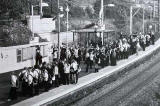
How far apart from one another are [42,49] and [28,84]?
44.9 ft

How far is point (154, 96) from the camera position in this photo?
2758cm

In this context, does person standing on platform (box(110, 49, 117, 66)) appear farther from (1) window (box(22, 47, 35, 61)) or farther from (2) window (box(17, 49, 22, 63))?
(2) window (box(17, 49, 22, 63))

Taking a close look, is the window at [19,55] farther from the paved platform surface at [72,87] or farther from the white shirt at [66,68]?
the white shirt at [66,68]

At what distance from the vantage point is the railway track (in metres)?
25.1

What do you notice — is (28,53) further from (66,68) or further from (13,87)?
(13,87)

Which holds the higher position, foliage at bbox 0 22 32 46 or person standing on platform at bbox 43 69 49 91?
foliage at bbox 0 22 32 46

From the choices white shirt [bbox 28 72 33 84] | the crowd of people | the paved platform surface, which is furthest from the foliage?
white shirt [bbox 28 72 33 84]

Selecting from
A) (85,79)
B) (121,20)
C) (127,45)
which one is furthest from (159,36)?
(85,79)

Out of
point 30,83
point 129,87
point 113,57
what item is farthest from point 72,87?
point 113,57

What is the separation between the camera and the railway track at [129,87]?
25.1 m

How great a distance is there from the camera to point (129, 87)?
30.4 meters

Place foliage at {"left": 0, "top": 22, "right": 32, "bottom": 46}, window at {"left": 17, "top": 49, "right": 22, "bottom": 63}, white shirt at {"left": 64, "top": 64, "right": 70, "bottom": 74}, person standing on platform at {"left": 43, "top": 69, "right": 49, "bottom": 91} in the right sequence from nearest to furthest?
person standing on platform at {"left": 43, "top": 69, "right": 49, "bottom": 91}
white shirt at {"left": 64, "top": 64, "right": 70, "bottom": 74}
foliage at {"left": 0, "top": 22, "right": 32, "bottom": 46}
window at {"left": 17, "top": 49, "right": 22, "bottom": 63}

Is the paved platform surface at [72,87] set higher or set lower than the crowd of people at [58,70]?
lower

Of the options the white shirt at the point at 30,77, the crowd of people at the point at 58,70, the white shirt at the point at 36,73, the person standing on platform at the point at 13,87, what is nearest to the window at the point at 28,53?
the crowd of people at the point at 58,70
